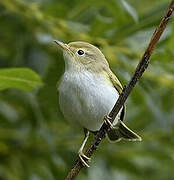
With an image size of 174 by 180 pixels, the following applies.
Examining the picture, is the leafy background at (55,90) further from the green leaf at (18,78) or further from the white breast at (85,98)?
the green leaf at (18,78)

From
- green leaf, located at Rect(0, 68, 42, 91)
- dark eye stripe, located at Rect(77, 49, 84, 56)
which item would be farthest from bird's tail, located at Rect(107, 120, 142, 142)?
green leaf, located at Rect(0, 68, 42, 91)

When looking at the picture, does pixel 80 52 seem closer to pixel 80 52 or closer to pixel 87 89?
pixel 80 52

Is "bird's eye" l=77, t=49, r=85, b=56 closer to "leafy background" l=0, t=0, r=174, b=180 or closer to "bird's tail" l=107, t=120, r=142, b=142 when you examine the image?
"leafy background" l=0, t=0, r=174, b=180

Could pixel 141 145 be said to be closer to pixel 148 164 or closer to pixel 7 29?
pixel 148 164

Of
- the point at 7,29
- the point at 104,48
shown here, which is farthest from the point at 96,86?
the point at 7,29

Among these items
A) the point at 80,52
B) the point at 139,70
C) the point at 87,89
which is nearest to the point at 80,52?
the point at 80,52
